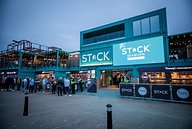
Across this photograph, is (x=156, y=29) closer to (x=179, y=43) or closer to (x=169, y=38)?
(x=169, y=38)

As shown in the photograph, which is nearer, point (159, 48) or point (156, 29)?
point (159, 48)

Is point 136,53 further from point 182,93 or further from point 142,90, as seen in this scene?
point 182,93

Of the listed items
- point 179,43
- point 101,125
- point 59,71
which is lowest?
point 101,125

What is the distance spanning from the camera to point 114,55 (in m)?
20.8

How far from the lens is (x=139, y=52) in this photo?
18.5 m

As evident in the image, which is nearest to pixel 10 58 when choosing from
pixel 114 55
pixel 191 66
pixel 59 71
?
pixel 59 71

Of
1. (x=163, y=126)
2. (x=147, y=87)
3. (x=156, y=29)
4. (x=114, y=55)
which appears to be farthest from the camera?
(x=114, y=55)

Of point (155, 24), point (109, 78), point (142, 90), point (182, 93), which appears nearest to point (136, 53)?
point (155, 24)

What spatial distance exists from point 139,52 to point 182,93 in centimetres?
1080

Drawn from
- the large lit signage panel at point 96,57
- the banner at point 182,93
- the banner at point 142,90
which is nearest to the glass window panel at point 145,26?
the large lit signage panel at point 96,57

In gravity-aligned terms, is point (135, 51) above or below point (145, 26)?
below

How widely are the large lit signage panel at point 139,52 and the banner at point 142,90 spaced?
8.43 m

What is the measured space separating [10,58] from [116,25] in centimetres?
2966

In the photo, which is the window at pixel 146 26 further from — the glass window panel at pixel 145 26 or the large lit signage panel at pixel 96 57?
the large lit signage panel at pixel 96 57
